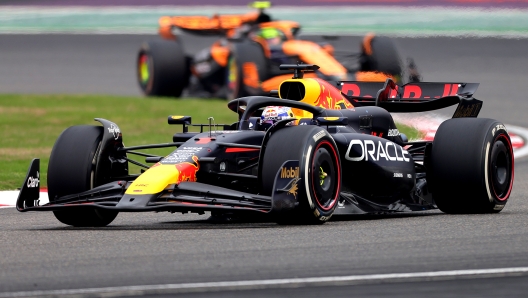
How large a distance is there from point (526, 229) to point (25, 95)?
59.7 feet

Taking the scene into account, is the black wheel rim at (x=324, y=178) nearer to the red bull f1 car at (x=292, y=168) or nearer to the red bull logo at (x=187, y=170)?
the red bull f1 car at (x=292, y=168)

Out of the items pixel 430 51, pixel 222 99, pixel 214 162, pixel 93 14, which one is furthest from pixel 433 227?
pixel 93 14

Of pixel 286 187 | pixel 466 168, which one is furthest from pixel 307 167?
pixel 466 168

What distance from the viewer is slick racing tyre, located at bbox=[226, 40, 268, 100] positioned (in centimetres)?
2284

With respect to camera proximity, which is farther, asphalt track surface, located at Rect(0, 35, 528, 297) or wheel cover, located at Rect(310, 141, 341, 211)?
wheel cover, located at Rect(310, 141, 341, 211)

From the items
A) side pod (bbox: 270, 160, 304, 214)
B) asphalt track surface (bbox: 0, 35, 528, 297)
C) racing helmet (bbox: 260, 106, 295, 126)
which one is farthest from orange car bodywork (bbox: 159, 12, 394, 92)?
side pod (bbox: 270, 160, 304, 214)

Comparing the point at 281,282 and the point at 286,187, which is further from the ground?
the point at 286,187

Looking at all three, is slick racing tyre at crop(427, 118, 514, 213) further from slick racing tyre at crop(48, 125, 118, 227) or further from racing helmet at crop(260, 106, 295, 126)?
slick racing tyre at crop(48, 125, 118, 227)

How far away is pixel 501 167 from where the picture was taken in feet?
36.5

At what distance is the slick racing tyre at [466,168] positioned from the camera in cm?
1058

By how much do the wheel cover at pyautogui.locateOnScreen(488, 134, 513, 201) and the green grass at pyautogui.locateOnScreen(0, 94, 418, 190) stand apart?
6046mm

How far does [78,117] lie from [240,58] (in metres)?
3.29

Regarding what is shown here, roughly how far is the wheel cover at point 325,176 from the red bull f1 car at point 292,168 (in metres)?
0.01

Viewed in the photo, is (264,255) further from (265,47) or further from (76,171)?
(265,47)
